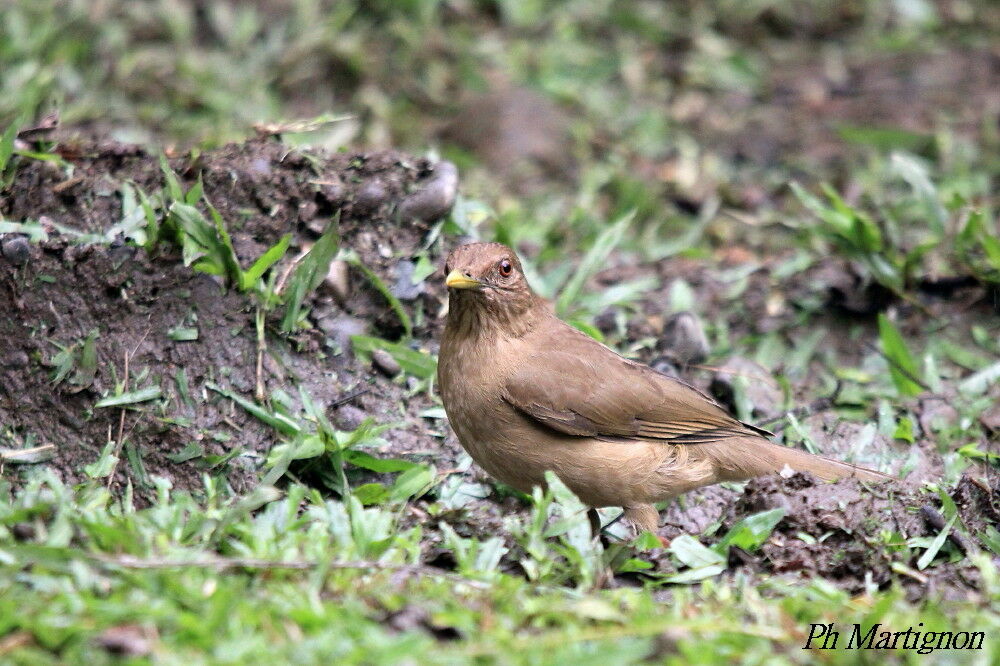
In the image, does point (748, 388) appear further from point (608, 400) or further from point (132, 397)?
point (132, 397)

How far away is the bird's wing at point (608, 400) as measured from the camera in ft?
18.2

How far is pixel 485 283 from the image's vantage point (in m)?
5.56

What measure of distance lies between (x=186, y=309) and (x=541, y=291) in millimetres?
2224

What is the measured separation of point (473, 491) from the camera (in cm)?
588

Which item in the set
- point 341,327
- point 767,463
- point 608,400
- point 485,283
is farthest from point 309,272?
point 767,463

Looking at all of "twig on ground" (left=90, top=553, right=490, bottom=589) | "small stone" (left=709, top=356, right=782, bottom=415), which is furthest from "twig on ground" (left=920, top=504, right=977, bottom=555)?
"twig on ground" (left=90, top=553, right=490, bottom=589)

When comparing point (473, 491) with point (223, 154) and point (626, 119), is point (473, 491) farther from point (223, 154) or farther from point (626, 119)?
point (626, 119)

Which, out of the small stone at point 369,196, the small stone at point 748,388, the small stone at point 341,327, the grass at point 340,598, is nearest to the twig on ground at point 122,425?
the grass at point 340,598

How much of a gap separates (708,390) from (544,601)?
283 centimetres

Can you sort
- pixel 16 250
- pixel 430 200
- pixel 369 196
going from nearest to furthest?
pixel 16 250 < pixel 369 196 < pixel 430 200

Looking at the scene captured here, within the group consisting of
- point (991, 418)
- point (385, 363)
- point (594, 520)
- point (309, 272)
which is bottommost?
point (594, 520)

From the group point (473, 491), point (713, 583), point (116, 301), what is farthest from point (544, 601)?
point (116, 301)

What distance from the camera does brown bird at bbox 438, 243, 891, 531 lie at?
5.46 m

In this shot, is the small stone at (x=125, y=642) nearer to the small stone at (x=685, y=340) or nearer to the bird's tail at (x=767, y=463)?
the bird's tail at (x=767, y=463)
